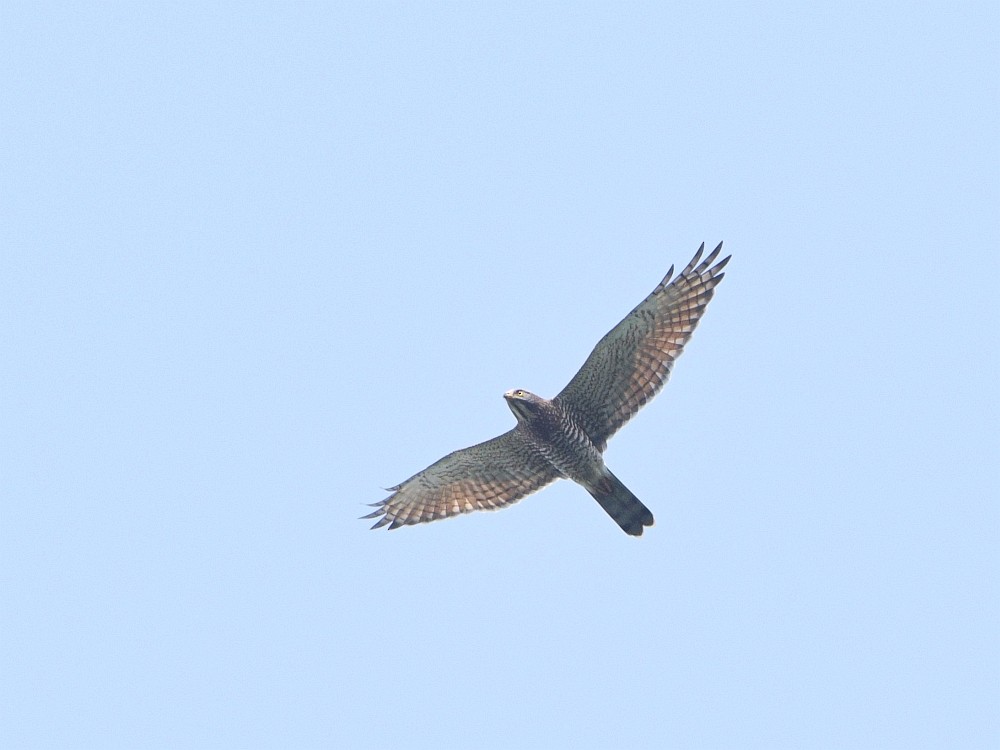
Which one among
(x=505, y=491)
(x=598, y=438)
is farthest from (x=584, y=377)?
(x=505, y=491)

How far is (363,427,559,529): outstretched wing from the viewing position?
21719 millimetres

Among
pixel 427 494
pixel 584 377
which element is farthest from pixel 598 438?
pixel 427 494

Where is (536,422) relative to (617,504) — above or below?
above

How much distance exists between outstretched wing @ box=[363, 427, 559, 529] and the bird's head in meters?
0.77

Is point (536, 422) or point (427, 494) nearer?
point (536, 422)

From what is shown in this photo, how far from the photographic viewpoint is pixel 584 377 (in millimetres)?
20969

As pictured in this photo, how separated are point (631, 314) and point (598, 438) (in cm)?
176

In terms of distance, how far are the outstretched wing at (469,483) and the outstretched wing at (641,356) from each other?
107cm

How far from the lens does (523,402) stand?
20.8m

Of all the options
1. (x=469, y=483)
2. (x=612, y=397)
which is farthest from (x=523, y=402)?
(x=469, y=483)

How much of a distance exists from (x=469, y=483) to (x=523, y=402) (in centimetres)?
200

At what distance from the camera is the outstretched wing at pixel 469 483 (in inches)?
855

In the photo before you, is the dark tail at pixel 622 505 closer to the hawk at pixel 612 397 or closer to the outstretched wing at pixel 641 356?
the hawk at pixel 612 397

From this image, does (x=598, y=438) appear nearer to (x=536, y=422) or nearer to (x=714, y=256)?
(x=536, y=422)
